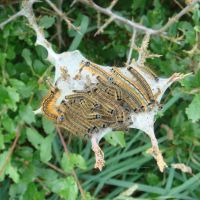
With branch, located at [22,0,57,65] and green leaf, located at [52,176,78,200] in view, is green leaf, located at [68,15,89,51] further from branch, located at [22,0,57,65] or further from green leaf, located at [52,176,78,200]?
green leaf, located at [52,176,78,200]

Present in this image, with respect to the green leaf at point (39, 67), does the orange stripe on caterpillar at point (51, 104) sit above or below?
below

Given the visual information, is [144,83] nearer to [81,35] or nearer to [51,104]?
[51,104]

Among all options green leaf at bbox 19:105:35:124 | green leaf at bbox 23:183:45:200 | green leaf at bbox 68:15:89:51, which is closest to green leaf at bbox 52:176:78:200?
green leaf at bbox 23:183:45:200

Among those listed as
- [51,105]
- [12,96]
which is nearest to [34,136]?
[12,96]

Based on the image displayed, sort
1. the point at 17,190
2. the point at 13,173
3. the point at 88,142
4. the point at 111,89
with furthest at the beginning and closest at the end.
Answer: the point at 88,142 → the point at 17,190 → the point at 13,173 → the point at 111,89

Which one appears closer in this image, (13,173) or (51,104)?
(51,104)

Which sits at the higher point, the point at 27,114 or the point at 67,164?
the point at 27,114

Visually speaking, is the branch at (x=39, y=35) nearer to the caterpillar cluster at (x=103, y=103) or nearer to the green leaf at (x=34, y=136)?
the caterpillar cluster at (x=103, y=103)

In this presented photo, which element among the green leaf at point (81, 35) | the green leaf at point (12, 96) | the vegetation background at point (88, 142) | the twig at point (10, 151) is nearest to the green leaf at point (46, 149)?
the vegetation background at point (88, 142)
